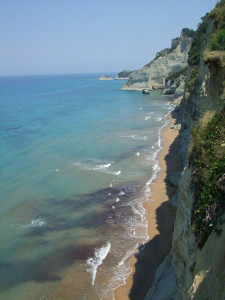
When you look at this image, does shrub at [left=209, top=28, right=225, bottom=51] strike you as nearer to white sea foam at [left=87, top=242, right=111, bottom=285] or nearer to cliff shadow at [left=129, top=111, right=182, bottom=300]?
cliff shadow at [left=129, top=111, right=182, bottom=300]

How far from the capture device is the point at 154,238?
17.2m

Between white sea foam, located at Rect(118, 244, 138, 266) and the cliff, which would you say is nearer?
the cliff

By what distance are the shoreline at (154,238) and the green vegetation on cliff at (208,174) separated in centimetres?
726

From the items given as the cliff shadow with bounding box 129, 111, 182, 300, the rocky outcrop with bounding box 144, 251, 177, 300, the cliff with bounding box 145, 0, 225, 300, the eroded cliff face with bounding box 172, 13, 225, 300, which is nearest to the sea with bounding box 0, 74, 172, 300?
the cliff shadow with bounding box 129, 111, 182, 300

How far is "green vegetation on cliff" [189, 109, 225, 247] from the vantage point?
22.7 ft

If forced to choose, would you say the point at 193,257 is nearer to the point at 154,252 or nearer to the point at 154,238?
the point at 154,252

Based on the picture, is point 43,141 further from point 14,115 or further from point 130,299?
point 130,299

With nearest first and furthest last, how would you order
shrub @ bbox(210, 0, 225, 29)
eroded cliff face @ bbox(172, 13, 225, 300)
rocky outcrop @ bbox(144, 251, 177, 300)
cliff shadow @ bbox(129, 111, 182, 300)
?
eroded cliff face @ bbox(172, 13, 225, 300) → rocky outcrop @ bbox(144, 251, 177, 300) → cliff shadow @ bbox(129, 111, 182, 300) → shrub @ bbox(210, 0, 225, 29)

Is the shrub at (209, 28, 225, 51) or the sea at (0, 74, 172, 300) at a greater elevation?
the shrub at (209, 28, 225, 51)

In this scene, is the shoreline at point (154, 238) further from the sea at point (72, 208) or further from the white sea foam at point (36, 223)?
the white sea foam at point (36, 223)

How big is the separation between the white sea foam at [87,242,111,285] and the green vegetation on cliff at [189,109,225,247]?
8493 millimetres

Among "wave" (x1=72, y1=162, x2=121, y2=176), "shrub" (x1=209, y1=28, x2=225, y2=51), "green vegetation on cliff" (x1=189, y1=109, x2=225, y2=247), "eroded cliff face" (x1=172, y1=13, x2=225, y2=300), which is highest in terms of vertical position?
"shrub" (x1=209, y1=28, x2=225, y2=51)

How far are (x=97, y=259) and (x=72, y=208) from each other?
6104mm

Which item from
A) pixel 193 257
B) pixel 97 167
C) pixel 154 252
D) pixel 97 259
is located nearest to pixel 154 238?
pixel 154 252
